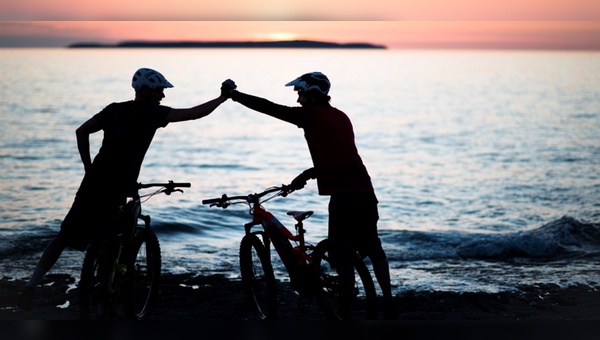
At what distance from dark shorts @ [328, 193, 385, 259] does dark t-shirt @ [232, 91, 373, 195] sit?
2.4 inches

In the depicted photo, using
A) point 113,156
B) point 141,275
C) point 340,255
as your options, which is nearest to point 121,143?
point 113,156

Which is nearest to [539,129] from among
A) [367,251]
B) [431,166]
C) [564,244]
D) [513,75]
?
[431,166]

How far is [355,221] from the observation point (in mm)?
5805

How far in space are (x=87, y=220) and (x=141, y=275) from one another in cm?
72

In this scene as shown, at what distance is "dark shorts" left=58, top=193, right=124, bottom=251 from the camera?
579 centimetres

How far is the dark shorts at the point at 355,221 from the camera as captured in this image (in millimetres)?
5789

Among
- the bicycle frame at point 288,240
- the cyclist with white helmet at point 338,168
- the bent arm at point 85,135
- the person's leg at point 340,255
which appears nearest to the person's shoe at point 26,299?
the bent arm at point 85,135

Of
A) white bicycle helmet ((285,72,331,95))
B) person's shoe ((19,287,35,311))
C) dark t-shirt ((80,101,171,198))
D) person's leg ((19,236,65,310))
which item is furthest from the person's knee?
person's shoe ((19,287,35,311))

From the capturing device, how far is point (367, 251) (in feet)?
19.3

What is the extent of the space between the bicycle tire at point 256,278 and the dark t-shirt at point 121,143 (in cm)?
93

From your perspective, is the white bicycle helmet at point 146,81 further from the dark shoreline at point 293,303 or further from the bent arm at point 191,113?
the dark shoreline at point 293,303

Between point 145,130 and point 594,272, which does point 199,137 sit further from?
point 145,130

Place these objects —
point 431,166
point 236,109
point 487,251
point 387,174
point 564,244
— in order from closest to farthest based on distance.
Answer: point 487,251 < point 564,244 < point 387,174 < point 431,166 < point 236,109

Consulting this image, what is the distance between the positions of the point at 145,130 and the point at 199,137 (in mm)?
32133
